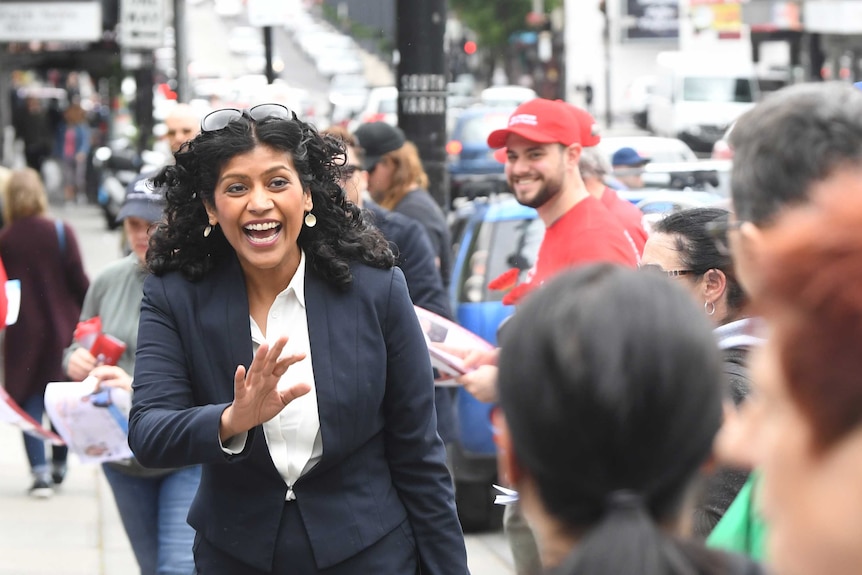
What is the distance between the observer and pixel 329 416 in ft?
10.8

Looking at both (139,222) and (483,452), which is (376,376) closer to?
(139,222)

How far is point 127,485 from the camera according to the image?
16.8 feet

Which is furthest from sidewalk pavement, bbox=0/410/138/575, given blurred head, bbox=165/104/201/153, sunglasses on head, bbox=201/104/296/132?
sunglasses on head, bbox=201/104/296/132

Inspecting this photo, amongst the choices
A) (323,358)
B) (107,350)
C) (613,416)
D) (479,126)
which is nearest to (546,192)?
(107,350)

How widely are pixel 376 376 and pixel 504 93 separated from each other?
3594cm

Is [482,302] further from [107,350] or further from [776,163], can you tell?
[776,163]

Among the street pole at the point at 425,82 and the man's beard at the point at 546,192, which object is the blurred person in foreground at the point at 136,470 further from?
the street pole at the point at 425,82

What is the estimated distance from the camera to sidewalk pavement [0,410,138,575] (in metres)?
7.56

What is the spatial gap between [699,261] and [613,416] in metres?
2.00

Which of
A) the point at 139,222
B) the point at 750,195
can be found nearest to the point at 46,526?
the point at 139,222

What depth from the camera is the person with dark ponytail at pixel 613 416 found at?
5.19ft

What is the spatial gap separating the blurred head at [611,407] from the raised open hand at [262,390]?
1.33 m

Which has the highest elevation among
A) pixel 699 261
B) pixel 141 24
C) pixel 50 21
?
pixel 50 21

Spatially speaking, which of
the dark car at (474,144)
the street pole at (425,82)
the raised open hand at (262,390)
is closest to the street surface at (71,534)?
the street pole at (425,82)
